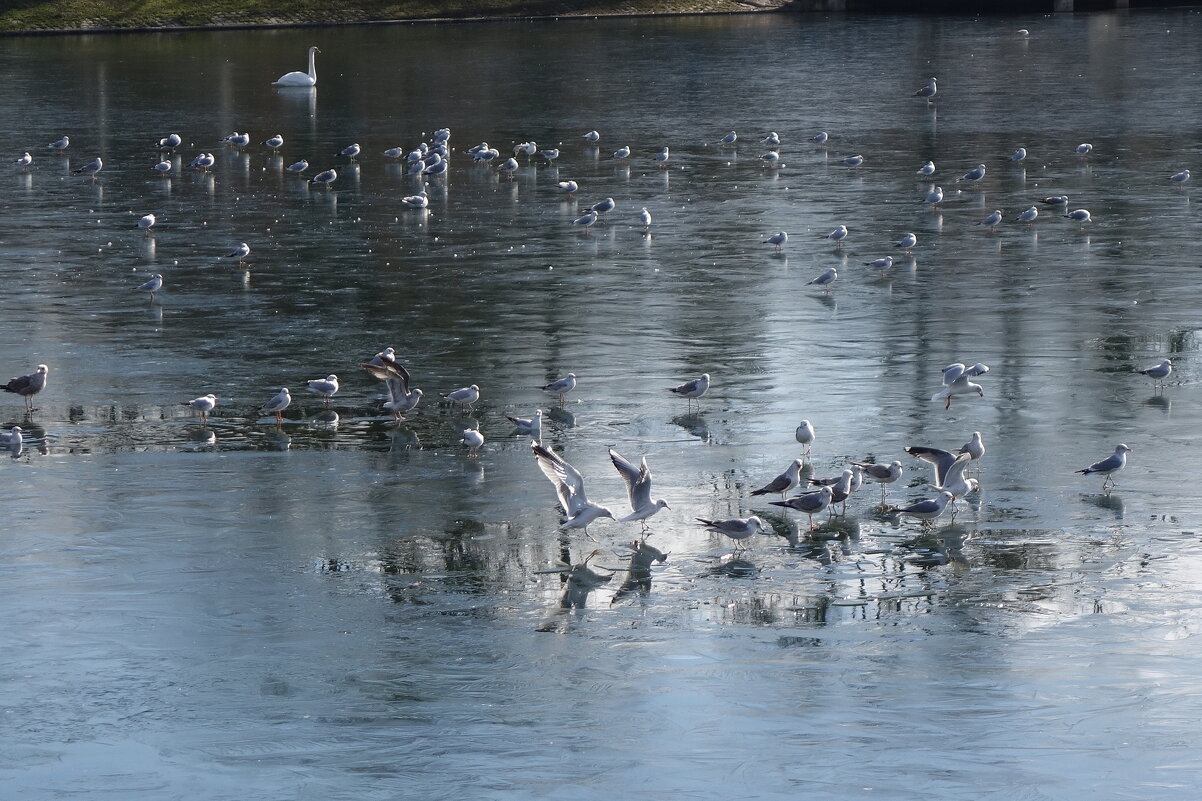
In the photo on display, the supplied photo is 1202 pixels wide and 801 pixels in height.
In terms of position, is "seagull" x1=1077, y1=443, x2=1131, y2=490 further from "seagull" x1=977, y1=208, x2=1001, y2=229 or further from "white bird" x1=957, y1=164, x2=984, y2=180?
"white bird" x1=957, y1=164, x2=984, y2=180

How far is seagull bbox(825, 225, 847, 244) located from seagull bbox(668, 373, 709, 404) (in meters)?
10.1

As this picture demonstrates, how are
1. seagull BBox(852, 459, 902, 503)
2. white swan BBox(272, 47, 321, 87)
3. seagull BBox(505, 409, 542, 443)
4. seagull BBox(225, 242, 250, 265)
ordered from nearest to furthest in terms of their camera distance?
seagull BBox(852, 459, 902, 503) < seagull BBox(505, 409, 542, 443) < seagull BBox(225, 242, 250, 265) < white swan BBox(272, 47, 321, 87)

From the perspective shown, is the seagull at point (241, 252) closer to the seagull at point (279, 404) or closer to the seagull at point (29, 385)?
the seagull at point (29, 385)

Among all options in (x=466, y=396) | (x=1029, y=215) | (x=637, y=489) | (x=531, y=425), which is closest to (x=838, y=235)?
(x=1029, y=215)

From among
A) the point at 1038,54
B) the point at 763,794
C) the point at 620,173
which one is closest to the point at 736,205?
the point at 620,173

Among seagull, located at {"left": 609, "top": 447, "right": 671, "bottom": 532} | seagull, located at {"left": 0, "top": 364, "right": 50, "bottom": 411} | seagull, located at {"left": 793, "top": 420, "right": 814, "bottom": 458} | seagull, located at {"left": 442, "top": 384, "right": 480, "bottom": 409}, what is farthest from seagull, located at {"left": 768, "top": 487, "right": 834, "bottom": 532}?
seagull, located at {"left": 0, "top": 364, "right": 50, "bottom": 411}

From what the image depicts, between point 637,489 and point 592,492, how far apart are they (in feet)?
4.23

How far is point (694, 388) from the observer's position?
19750 millimetres

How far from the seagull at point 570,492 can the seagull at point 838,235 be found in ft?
47.0

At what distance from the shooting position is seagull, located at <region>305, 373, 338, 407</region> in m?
20.1

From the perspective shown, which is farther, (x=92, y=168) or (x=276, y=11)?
(x=276, y=11)

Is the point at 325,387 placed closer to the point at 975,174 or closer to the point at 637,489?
the point at 637,489

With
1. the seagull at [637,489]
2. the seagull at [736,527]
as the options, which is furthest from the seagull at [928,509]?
the seagull at [637,489]

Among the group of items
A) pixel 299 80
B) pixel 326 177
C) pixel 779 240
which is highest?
pixel 299 80
